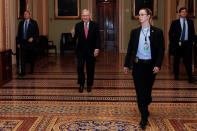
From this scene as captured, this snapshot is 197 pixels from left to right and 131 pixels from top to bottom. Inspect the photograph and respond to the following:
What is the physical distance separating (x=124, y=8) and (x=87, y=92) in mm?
11340

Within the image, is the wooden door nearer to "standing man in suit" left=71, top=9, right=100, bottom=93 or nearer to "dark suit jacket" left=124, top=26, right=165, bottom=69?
"standing man in suit" left=71, top=9, right=100, bottom=93

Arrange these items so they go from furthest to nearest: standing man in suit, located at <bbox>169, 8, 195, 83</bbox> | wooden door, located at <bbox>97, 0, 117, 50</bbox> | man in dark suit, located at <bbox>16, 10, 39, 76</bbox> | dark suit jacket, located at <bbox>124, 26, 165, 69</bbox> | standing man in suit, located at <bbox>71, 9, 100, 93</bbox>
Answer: wooden door, located at <bbox>97, 0, 117, 50</bbox> → man in dark suit, located at <bbox>16, 10, 39, 76</bbox> → standing man in suit, located at <bbox>169, 8, 195, 83</bbox> → standing man in suit, located at <bbox>71, 9, 100, 93</bbox> → dark suit jacket, located at <bbox>124, 26, 165, 69</bbox>

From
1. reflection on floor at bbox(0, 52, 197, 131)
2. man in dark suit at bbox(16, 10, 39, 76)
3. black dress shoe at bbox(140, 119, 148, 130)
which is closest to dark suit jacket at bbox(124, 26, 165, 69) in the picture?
black dress shoe at bbox(140, 119, 148, 130)

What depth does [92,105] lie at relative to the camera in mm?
6109

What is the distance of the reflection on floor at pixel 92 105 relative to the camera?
193 inches

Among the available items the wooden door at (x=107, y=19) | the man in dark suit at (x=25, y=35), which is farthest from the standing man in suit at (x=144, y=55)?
the wooden door at (x=107, y=19)

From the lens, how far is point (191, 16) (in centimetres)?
1412

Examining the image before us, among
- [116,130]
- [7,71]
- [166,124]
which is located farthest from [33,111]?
[7,71]

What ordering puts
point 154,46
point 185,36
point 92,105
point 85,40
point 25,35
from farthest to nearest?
1. point 25,35
2. point 185,36
3. point 85,40
4. point 92,105
5. point 154,46

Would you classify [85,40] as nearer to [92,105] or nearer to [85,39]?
[85,39]

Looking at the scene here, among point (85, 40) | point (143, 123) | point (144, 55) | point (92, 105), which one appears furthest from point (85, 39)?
point (143, 123)

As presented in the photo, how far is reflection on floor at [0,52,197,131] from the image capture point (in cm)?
491

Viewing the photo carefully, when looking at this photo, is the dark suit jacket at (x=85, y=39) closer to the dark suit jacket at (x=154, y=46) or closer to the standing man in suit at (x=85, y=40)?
the standing man in suit at (x=85, y=40)

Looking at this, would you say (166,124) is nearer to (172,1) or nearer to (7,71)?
(7,71)
